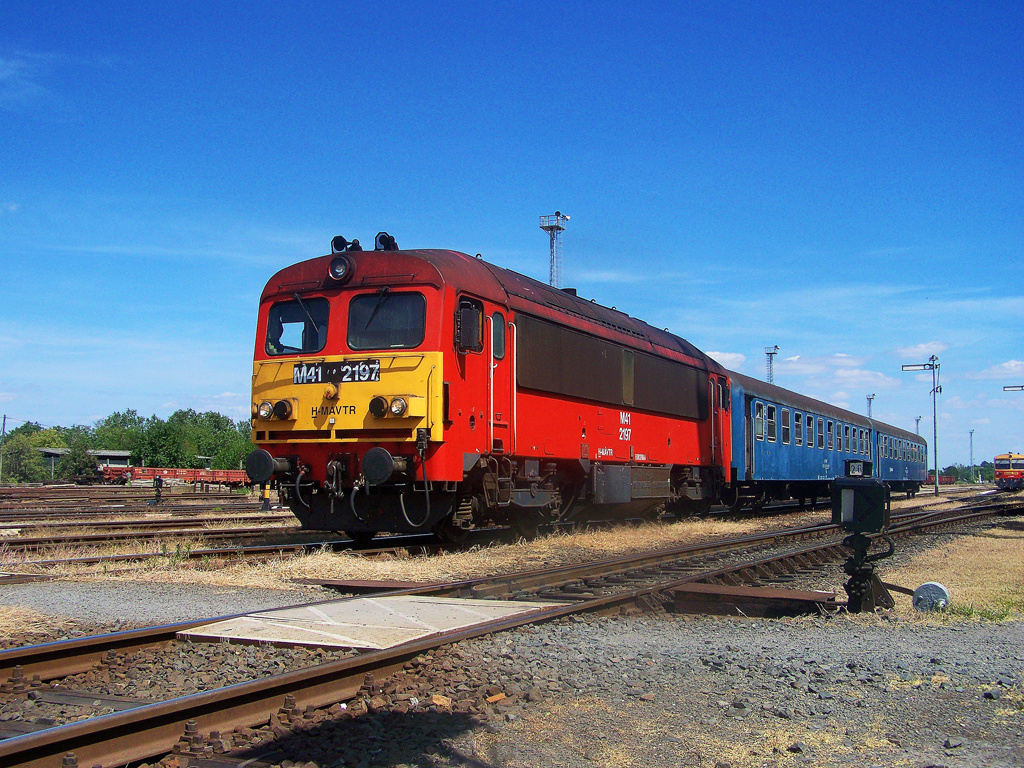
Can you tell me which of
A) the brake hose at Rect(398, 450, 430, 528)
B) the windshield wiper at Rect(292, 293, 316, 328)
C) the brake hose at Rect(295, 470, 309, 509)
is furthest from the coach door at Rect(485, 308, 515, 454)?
the brake hose at Rect(295, 470, 309, 509)

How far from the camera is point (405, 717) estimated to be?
4418 mm

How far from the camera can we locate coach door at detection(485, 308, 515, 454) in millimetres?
11648

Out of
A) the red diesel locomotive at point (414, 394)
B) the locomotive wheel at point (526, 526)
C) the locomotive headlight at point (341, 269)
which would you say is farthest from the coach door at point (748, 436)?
the locomotive headlight at point (341, 269)

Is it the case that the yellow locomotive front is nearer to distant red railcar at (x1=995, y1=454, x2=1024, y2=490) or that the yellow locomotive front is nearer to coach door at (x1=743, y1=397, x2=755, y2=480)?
coach door at (x1=743, y1=397, x2=755, y2=480)

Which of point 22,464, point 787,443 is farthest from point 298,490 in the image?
point 22,464

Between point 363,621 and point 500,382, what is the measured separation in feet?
18.9

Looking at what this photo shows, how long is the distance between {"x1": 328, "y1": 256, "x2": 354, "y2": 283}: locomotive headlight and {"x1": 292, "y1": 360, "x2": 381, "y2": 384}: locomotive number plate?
44.0 inches

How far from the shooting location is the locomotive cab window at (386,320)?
35.8 ft

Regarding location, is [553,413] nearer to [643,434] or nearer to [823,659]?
[643,434]

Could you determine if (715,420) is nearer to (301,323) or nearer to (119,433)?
(301,323)

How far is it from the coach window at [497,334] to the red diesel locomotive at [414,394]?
0.03m

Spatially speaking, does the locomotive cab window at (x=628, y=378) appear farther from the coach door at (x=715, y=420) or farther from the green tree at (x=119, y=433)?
the green tree at (x=119, y=433)

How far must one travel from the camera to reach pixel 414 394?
10.6m

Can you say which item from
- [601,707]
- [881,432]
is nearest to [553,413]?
[601,707]
